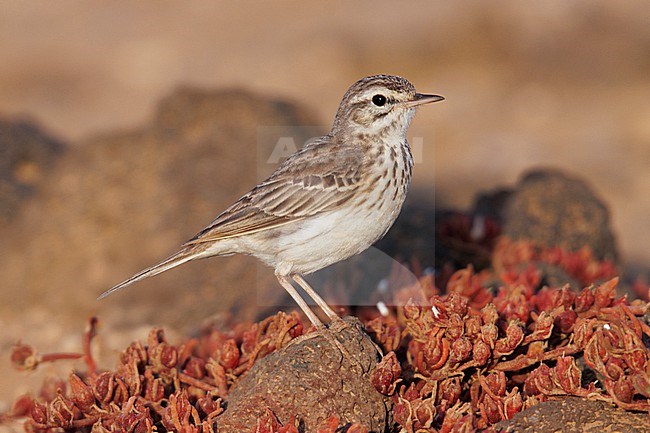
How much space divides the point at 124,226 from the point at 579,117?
486 inches

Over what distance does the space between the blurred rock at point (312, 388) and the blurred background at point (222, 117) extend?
3.61 m

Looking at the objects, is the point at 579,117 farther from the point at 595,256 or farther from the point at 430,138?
the point at 595,256

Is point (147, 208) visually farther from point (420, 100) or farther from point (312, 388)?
point (312, 388)

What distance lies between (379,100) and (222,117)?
5.63m

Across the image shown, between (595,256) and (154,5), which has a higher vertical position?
(154,5)

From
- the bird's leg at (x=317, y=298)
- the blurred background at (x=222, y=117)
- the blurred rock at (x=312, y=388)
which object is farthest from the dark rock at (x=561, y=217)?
the blurred rock at (x=312, y=388)

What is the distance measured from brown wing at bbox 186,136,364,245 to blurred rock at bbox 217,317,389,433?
1.35 metres

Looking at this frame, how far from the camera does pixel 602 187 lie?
17.4 metres

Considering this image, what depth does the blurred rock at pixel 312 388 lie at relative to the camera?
595 centimetres

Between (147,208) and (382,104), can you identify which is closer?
(382,104)

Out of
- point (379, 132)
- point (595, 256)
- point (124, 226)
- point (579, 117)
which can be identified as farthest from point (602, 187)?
point (379, 132)

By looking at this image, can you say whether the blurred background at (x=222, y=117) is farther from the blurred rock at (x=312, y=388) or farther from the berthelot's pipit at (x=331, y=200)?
the blurred rock at (x=312, y=388)

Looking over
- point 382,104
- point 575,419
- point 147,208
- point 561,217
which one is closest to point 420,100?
point 382,104

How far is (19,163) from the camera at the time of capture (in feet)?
45.0
